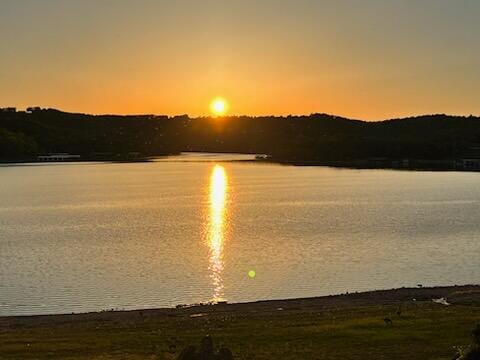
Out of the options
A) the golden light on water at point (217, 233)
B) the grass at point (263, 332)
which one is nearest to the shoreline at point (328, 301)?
the grass at point (263, 332)

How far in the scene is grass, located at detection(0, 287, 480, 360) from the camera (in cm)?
2005

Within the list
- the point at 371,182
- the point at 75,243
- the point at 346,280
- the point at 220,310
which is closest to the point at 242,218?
the point at 75,243

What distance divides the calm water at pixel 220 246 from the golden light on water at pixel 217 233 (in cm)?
14

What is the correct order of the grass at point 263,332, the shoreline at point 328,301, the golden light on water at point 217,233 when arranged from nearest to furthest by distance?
the grass at point 263,332, the shoreline at point 328,301, the golden light on water at point 217,233

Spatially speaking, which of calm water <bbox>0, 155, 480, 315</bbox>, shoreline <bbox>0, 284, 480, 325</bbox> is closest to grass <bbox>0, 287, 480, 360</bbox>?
shoreline <bbox>0, 284, 480, 325</bbox>

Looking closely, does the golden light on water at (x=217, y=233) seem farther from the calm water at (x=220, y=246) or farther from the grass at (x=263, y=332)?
the grass at (x=263, y=332)

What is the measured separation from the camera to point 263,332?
2347cm

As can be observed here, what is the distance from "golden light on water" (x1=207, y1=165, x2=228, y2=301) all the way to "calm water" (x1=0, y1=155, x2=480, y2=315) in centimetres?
14

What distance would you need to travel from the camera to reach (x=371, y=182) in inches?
6250

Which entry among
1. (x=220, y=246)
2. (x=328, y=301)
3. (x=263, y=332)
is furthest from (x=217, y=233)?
(x=263, y=332)

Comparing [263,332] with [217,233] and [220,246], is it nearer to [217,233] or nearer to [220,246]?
[220,246]

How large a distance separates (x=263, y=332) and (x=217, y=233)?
47.3m

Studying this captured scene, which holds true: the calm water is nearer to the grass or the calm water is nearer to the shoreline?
the shoreline

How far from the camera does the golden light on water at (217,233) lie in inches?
1668
